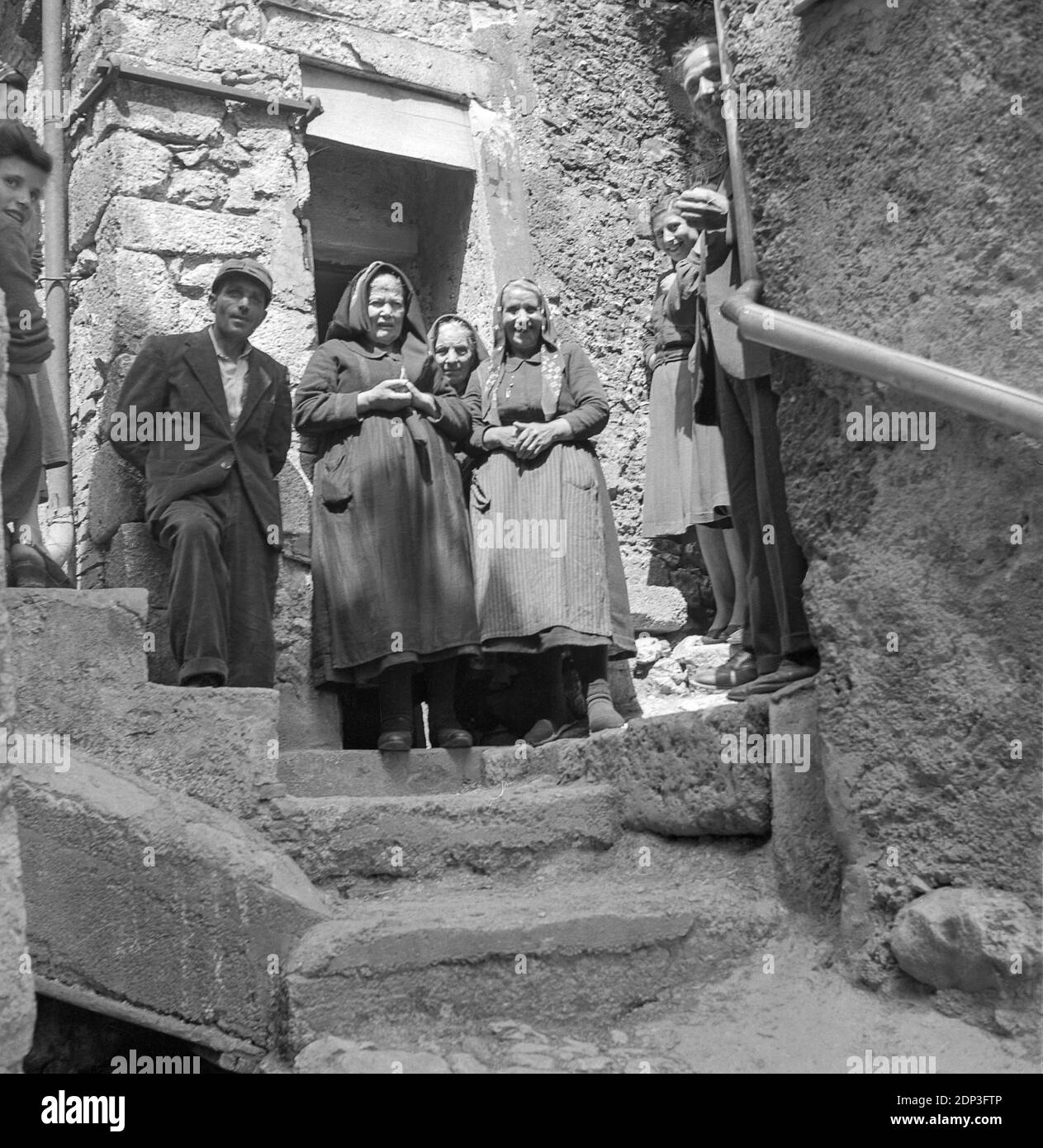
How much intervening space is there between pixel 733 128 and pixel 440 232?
12.4ft

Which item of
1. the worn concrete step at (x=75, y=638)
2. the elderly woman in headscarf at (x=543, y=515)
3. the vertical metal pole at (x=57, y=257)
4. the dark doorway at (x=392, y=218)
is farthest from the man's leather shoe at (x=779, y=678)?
the dark doorway at (x=392, y=218)

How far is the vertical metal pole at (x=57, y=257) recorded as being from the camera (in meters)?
5.67

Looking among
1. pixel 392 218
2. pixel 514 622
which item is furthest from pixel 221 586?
pixel 392 218

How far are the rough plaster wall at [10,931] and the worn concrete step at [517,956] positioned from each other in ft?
2.29

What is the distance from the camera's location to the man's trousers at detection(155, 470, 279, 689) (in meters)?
4.21

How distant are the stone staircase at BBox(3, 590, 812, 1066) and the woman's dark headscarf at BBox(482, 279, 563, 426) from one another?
61.2 inches

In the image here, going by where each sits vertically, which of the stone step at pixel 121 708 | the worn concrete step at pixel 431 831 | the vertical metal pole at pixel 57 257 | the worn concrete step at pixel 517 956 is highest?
the vertical metal pole at pixel 57 257

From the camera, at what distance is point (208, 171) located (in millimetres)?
5664

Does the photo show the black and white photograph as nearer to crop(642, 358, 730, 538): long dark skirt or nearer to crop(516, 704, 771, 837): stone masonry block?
crop(516, 704, 771, 837): stone masonry block

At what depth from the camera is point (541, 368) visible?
5.00 metres

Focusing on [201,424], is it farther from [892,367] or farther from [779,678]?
[892,367]

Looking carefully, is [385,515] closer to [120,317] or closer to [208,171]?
[120,317]

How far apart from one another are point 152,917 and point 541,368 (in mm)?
2560

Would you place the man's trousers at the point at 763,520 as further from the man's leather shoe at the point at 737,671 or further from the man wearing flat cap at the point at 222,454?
the man wearing flat cap at the point at 222,454
